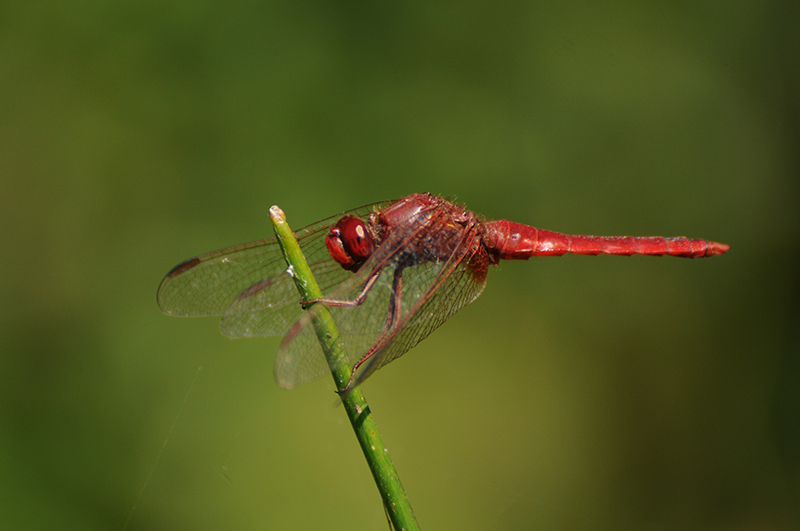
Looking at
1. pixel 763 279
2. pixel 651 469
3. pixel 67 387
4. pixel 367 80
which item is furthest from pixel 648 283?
pixel 67 387

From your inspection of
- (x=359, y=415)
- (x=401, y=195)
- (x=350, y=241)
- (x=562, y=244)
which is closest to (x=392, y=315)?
(x=350, y=241)

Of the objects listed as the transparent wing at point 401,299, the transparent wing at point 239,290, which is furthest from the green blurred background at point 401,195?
the transparent wing at point 401,299

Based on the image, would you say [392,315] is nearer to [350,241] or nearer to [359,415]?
[350,241]

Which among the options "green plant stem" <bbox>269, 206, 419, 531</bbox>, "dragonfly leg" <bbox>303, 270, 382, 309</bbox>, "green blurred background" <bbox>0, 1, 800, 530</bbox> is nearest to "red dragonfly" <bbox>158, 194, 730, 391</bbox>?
"dragonfly leg" <bbox>303, 270, 382, 309</bbox>

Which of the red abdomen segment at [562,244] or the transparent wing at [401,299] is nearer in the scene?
the transparent wing at [401,299]

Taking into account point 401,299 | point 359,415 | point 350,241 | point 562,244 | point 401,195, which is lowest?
point 359,415

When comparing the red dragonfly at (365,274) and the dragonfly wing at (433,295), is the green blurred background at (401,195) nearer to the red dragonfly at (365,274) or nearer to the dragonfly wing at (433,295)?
the red dragonfly at (365,274)

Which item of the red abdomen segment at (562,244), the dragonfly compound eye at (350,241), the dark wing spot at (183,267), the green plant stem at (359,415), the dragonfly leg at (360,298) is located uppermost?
the red abdomen segment at (562,244)
